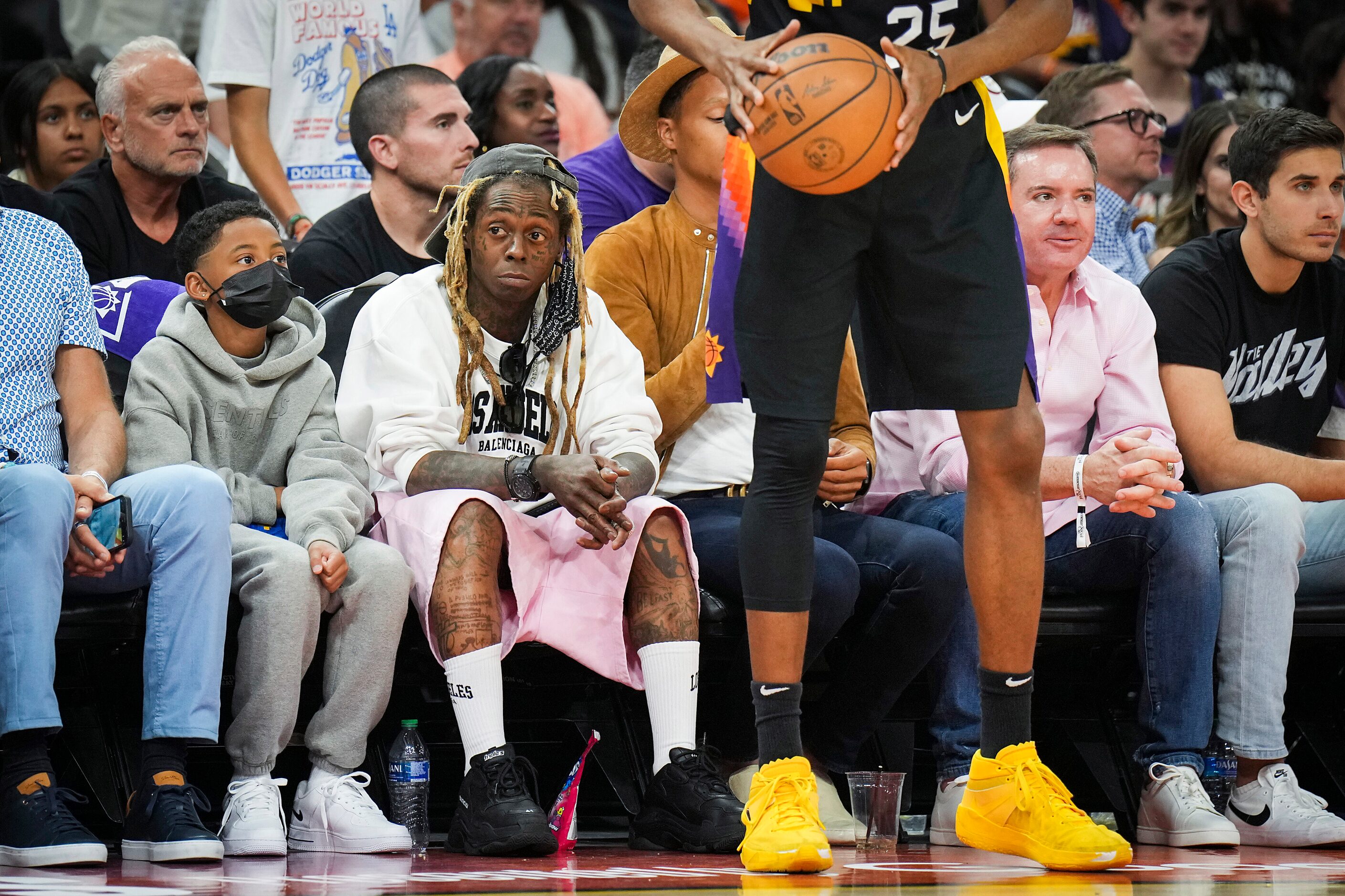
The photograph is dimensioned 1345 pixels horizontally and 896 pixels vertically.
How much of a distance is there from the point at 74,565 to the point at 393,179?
194cm

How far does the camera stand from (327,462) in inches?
135

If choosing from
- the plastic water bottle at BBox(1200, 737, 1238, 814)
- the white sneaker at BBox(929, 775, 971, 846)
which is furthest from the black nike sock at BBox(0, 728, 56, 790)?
the plastic water bottle at BBox(1200, 737, 1238, 814)

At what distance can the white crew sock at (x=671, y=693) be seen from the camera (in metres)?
3.11

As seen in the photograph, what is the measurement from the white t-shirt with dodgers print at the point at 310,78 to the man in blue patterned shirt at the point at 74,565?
199cm

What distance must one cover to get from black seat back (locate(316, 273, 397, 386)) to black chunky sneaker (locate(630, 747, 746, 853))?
4.48 ft

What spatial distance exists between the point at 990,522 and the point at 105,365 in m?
2.17

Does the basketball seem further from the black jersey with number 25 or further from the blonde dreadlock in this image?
the blonde dreadlock

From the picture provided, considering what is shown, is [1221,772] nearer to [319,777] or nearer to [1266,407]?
[1266,407]

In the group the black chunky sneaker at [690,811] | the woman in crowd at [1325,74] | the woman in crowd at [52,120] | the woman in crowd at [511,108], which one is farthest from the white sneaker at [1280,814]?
the woman in crowd at [1325,74]

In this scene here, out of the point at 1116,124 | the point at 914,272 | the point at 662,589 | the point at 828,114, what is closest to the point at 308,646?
the point at 662,589

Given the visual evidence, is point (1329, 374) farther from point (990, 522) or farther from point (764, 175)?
point (764, 175)

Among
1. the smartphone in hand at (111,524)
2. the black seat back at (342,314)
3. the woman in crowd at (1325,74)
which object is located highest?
the woman in crowd at (1325,74)

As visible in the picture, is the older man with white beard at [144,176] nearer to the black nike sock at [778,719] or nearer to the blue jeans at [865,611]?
the blue jeans at [865,611]

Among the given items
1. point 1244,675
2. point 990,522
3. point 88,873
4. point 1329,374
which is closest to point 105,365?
point 88,873
